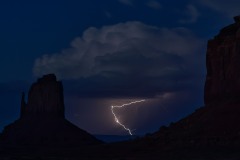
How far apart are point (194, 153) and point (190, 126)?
15817 millimetres

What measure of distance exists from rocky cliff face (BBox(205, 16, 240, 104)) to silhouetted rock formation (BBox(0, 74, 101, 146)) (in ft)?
135

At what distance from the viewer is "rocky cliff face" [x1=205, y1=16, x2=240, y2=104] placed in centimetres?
8644

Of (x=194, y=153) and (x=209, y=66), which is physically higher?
(x=209, y=66)

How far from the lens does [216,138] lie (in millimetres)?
73375

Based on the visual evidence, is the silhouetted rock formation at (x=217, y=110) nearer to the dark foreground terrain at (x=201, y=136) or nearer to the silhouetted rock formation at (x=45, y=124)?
the dark foreground terrain at (x=201, y=136)

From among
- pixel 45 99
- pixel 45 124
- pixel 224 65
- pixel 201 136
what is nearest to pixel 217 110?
pixel 201 136

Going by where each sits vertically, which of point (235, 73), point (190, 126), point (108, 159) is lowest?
point (108, 159)

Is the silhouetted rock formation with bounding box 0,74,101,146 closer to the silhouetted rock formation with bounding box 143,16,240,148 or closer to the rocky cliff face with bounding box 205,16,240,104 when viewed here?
the silhouetted rock formation with bounding box 143,16,240,148

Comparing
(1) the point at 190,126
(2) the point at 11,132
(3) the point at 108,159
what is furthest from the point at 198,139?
(2) the point at 11,132

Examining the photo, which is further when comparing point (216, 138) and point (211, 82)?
point (211, 82)

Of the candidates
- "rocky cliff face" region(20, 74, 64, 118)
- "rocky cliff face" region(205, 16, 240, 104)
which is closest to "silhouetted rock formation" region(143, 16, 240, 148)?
"rocky cliff face" region(205, 16, 240, 104)

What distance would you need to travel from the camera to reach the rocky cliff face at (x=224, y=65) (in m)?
86.4

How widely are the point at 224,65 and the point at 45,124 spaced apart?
5920 centimetres

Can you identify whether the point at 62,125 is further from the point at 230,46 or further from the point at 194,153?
the point at 194,153
